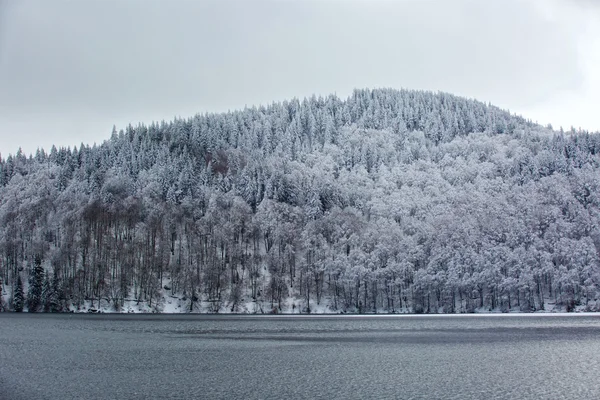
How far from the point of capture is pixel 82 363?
1922 inches

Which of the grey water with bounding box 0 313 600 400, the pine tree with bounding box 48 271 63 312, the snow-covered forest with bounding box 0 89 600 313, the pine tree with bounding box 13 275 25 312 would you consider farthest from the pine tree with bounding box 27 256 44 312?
the grey water with bounding box 0 313 600 400

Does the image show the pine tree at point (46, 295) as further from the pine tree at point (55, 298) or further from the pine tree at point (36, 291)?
the pine tree at point (36, 291)

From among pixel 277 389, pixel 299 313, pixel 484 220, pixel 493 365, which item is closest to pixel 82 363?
pixel 277 389

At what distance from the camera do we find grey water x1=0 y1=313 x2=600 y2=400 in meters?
36.6

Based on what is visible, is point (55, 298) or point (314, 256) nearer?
point (55, 298)

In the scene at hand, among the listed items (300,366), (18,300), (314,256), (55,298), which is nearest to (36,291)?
(55,298)

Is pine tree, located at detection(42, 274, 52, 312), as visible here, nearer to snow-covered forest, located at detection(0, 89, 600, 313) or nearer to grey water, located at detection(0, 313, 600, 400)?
snow-covered forest, located at detection(0, 89, 600, 313)

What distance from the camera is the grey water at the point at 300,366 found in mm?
36594

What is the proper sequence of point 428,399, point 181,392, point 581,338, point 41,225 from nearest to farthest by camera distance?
point 428,399
point 181,392
point 581,338
point 41,225

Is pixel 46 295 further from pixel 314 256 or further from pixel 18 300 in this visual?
pixel 314 256

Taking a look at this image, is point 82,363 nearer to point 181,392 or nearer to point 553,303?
point 181,392

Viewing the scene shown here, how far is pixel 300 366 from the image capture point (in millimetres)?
47688

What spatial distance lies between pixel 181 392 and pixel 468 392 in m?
18.3

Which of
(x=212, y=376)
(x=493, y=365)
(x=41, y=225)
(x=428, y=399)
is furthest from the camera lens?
(x=41, y=225)
